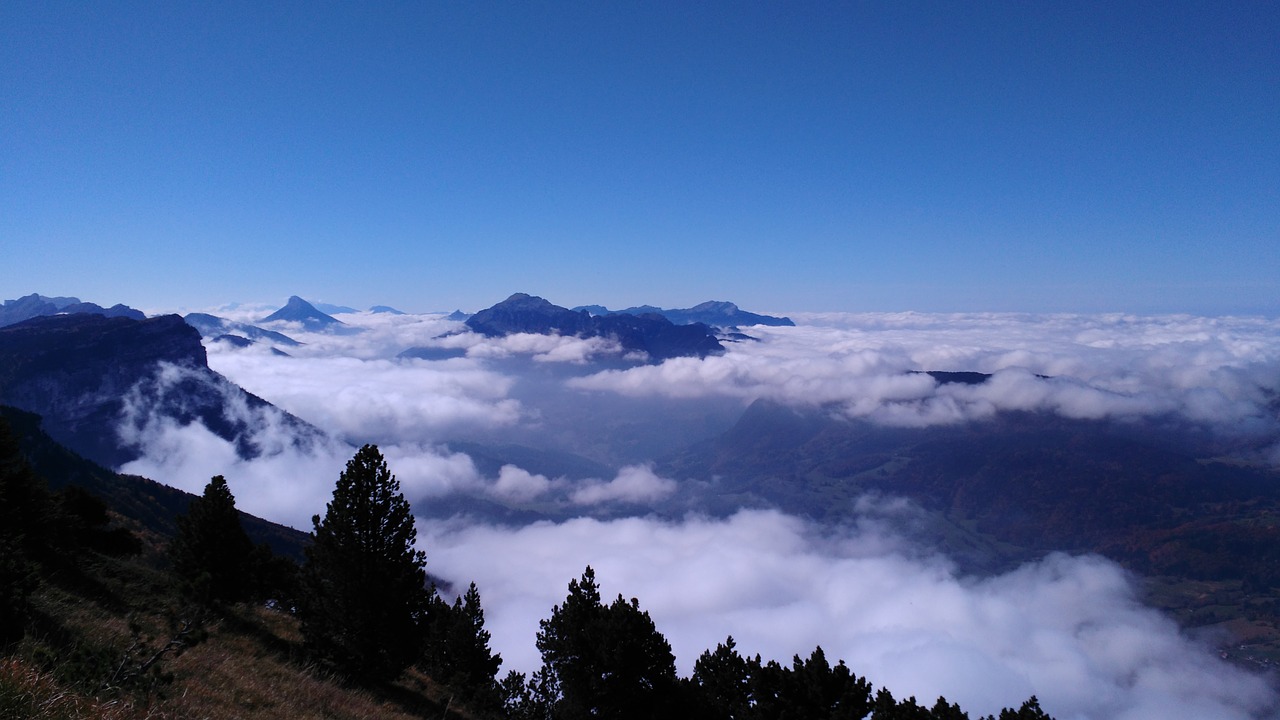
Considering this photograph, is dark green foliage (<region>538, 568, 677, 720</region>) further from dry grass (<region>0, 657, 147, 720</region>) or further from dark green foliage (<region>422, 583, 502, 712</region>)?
dry grass (<region>0, 657, 147, 720</region>)

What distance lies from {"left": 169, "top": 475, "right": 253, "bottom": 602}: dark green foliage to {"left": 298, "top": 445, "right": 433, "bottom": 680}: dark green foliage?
4.28 m

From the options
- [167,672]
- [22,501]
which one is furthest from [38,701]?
[22,501]

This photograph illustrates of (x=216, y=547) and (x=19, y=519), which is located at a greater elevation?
(x=19, y=519)

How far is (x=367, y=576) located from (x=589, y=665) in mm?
10502

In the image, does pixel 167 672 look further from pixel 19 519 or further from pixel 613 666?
pixel 613 666

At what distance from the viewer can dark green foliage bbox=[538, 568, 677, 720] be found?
24016 millimetres

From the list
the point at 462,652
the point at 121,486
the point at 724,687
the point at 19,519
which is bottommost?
the point at 121,486

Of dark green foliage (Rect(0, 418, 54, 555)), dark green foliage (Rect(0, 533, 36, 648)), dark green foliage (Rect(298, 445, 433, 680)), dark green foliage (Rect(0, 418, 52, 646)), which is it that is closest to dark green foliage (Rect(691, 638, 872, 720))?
dark green foliage (Rect(298, 445, 433, 680))

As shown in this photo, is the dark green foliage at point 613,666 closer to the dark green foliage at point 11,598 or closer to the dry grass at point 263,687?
the dry grass at point 263,687

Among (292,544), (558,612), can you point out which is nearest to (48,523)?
(558,612)

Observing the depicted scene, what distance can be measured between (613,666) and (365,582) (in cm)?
1113

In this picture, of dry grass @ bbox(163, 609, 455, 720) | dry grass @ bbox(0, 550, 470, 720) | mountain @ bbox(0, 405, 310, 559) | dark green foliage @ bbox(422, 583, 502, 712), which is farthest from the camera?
mountain @ bbox(0, 405, 310, 559)

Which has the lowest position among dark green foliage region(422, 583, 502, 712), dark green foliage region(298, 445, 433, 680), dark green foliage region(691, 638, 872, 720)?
dark green foliage region(422, 583, 502, 712)

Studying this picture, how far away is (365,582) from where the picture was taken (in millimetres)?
21438
